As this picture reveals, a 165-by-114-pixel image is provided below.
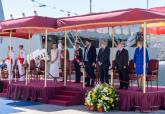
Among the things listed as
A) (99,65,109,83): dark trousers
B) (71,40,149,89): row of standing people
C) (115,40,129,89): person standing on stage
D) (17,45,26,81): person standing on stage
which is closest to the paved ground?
(99,65,109,83): dark trousers

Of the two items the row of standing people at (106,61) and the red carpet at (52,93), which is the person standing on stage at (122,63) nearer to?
the row of standing people at (106,61)

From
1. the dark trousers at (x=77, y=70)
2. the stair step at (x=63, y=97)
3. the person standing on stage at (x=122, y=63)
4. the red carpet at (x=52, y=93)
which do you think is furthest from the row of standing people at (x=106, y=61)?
the stair step at (x=63, y=97)

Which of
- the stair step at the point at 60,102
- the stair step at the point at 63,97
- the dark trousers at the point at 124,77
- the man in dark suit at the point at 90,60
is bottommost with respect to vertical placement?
the stair step at the point at 60,102

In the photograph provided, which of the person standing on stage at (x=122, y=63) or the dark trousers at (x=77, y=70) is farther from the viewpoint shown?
the dark trousers at (x=77, y=70)

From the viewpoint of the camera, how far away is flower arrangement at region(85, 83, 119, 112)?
12422mm

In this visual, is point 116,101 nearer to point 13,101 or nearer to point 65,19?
point 65,19

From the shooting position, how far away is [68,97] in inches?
567

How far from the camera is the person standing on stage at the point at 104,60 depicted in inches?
542

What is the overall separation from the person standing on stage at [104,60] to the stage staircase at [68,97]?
2.89 ft

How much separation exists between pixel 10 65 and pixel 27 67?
844 mm

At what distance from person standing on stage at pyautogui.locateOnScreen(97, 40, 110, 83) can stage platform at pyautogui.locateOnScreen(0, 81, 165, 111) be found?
66 centimetres

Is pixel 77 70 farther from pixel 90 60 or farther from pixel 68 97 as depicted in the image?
pixel 68 97

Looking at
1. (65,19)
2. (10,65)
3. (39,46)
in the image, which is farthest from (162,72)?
(65,19)

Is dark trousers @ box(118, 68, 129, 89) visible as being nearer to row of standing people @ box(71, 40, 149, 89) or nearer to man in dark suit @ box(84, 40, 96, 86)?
row of standing people @ box(71, 40, 149, 89)
